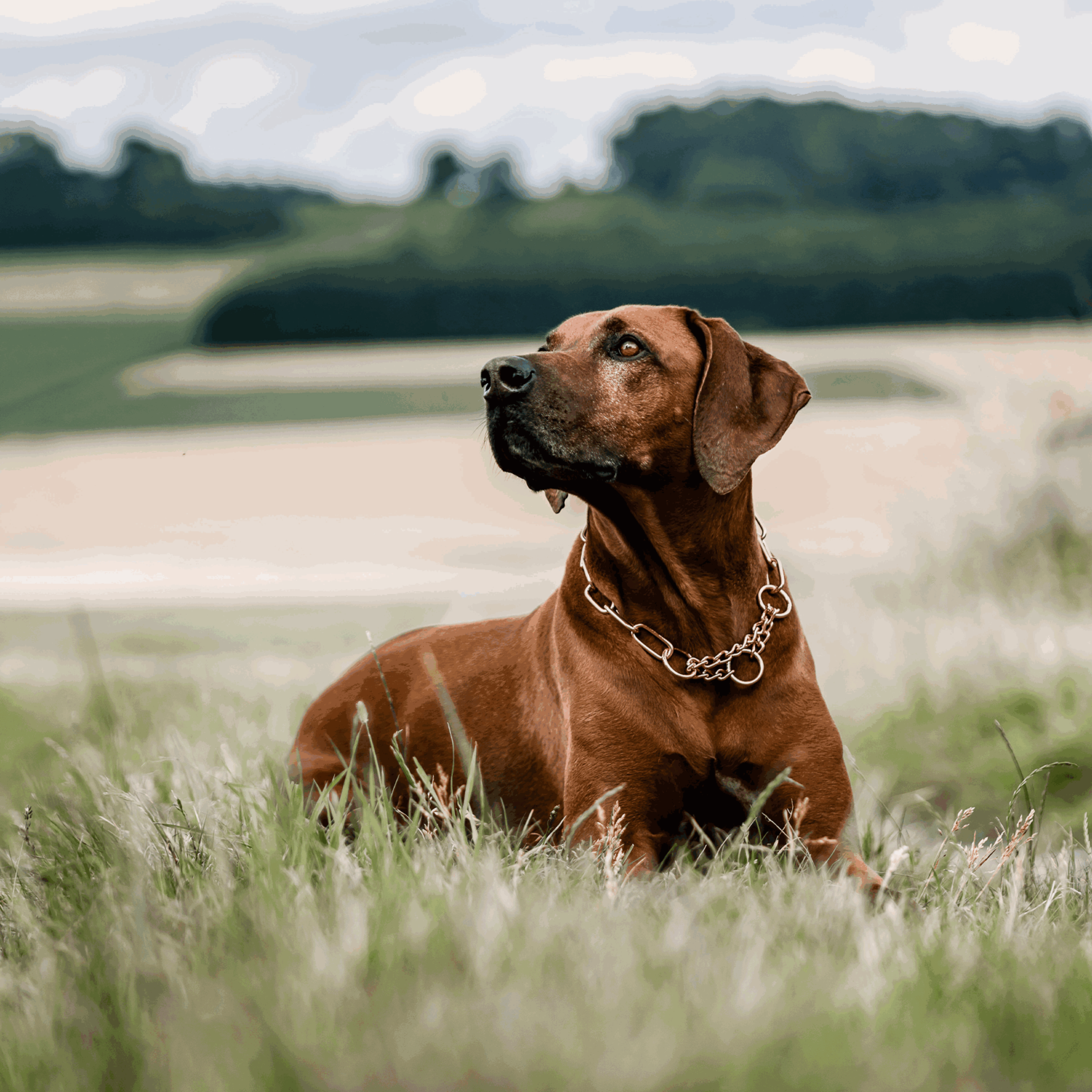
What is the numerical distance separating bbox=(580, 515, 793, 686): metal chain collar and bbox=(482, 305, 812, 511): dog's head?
0.35 metres

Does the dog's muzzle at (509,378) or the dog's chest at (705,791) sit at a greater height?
the dog's muzzle at (509,378)

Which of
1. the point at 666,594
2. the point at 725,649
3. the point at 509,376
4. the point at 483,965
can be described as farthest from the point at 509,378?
the point at 483,965

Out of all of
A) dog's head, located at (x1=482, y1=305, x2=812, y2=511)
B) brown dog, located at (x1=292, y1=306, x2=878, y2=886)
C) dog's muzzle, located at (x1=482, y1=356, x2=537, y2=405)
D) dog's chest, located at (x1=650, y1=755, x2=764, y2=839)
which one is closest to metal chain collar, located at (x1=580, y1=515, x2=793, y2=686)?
brown dog, located at (x1=292, y1=306, x2=878, y2=886)

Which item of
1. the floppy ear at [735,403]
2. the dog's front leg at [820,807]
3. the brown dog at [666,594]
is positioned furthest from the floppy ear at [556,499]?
the dog's front leg at [820,807]

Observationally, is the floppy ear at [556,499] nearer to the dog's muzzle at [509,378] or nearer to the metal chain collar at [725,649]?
the metal chain collar at [725,649]

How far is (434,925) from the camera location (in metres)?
1.86

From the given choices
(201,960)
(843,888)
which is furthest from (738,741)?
(201,960)

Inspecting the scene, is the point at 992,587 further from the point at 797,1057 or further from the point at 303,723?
the point at 797,1057

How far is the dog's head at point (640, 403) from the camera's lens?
284cm

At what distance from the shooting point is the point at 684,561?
9.86ft

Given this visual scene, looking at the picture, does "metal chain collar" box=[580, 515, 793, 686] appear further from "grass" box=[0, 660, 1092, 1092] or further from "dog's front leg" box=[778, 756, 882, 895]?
"grass" box=[0, 660, 1092, 1092]

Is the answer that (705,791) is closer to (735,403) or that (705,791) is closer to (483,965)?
(735,403)

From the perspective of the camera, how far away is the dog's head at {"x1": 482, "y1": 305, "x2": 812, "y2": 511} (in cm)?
284

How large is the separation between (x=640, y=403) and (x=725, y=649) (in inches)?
27.4
